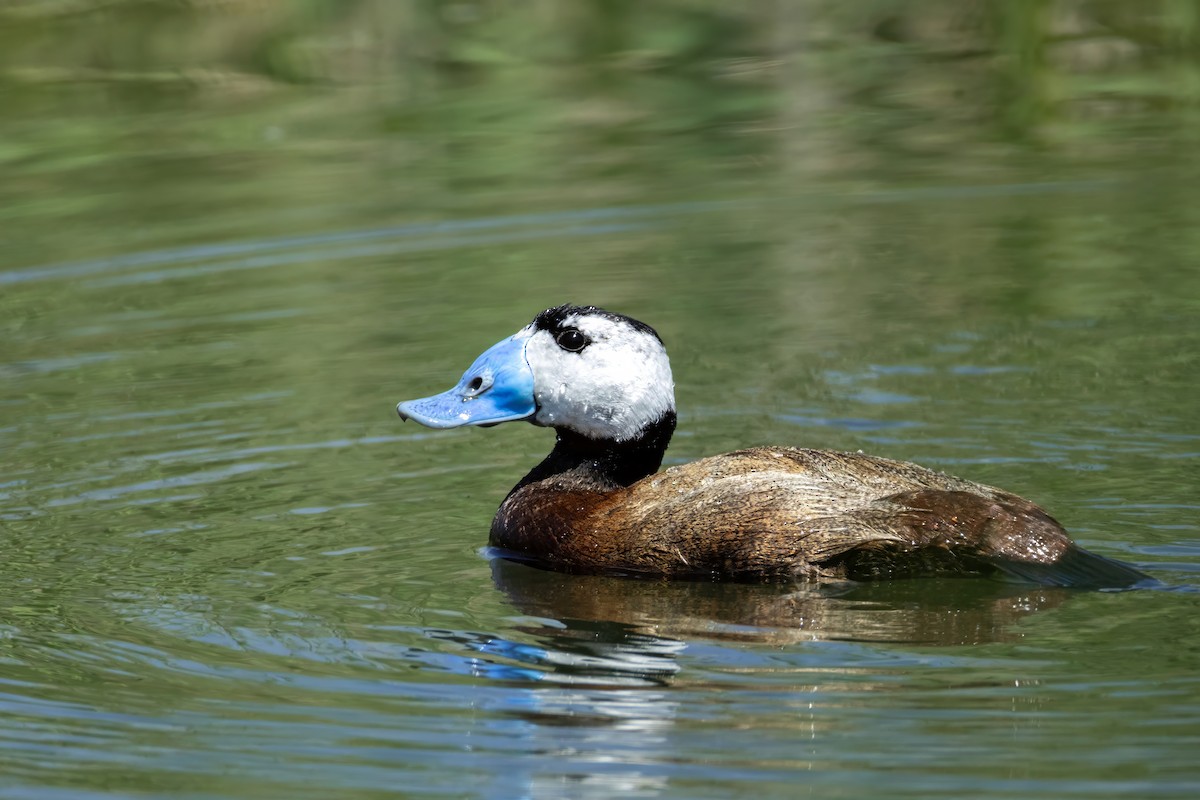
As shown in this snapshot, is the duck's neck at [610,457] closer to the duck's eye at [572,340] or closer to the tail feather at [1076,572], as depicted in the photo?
the duck's eye at [572,340]

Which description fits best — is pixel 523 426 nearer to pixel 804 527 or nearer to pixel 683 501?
pixel 683 501

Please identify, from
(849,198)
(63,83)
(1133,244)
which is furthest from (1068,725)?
(63,83)

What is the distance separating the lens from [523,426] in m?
10.1

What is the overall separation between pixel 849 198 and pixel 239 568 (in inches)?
288

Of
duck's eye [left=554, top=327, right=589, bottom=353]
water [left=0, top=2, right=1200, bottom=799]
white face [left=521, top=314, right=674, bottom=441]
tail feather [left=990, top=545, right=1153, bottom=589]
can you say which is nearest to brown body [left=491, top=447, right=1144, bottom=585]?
tail feather [left=990, top=545, right=1153, bottom=589]

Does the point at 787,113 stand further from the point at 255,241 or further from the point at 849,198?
the point at 255,241

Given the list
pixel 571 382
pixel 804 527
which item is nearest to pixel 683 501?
pixel 804 527

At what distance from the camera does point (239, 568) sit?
757 cm

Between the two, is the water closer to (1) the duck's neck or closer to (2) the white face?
(1) the duck's neck

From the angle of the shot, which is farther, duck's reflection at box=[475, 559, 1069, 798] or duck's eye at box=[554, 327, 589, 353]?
duck's eye at box=[554, 327, 589, 353]

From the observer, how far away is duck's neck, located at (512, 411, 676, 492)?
786 cm

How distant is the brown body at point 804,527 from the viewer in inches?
274

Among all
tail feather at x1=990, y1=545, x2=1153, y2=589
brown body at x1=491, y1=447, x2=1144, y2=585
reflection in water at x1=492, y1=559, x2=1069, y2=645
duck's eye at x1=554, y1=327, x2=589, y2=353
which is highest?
duck's eye at x1=554, y1=327, x2=589, y2=353

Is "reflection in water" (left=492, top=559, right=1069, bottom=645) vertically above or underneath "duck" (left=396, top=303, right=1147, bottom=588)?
underneath
